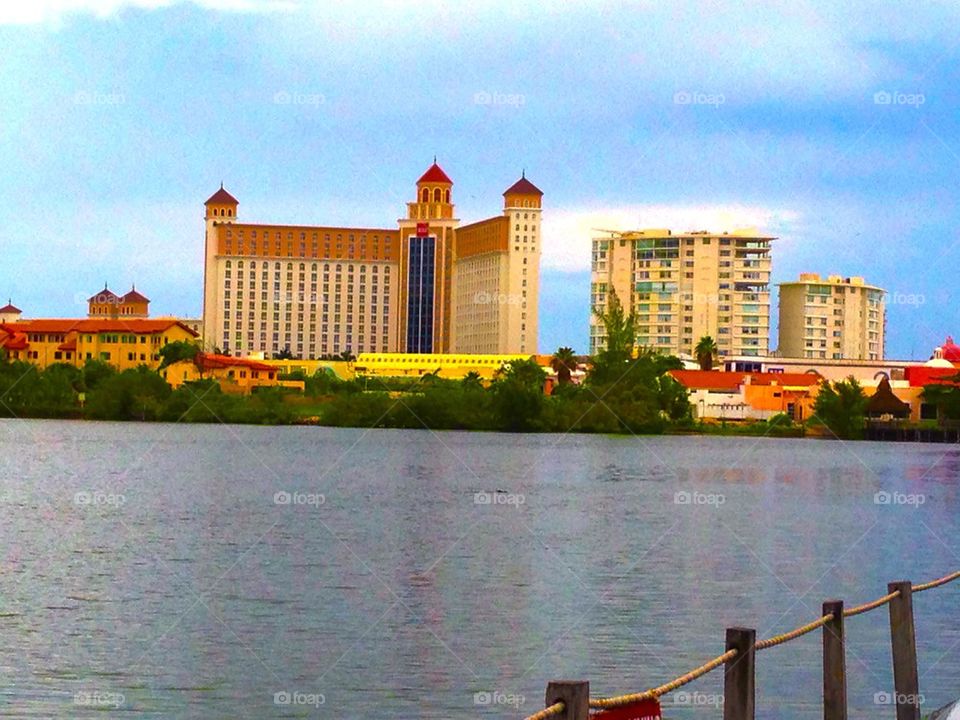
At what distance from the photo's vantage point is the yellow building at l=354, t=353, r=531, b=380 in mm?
186750

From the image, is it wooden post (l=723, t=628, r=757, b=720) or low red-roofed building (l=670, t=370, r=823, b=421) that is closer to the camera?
wooden post (l=723, t=628, r=757, b=720)

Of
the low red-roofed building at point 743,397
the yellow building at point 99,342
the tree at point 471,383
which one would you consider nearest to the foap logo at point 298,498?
the tree at point 471,383

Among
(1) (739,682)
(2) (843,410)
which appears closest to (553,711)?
(1) (739,682)

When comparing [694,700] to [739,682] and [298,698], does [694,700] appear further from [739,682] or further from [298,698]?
[739,682]

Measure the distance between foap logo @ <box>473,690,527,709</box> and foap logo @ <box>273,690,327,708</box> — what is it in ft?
5.45

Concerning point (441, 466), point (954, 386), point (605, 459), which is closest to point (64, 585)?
→ point (441, 466)

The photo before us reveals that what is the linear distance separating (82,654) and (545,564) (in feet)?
44.3

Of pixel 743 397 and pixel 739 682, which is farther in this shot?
pixel 743 397

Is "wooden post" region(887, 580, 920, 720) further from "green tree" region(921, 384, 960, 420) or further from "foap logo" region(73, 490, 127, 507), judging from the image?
"green tree" region(921, 384, 960, 420)

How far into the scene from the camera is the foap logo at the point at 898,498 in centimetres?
5604

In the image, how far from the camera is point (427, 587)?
95.6 feet

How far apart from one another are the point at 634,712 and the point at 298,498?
42177 millimetres

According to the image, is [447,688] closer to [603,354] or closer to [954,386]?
[603,354]

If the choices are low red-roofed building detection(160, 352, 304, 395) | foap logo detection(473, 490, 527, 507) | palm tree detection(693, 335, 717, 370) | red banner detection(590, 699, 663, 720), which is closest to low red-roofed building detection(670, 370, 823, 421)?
palm tree detection(693, 335, 717, 370)
